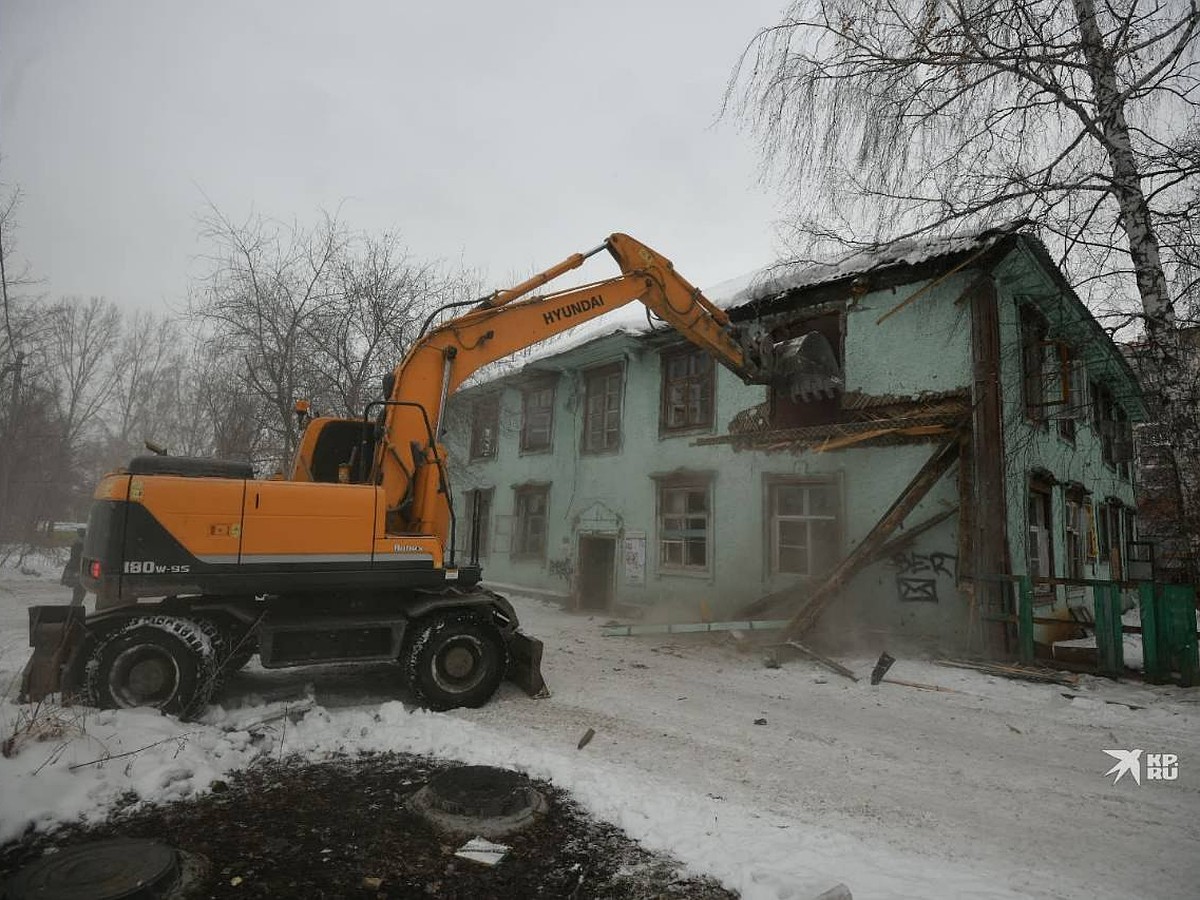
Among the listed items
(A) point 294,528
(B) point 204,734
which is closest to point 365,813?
(B) point 204,734

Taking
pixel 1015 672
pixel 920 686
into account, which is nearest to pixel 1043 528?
pixel 1015 672

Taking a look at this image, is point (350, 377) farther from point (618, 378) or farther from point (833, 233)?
point (833, 233)

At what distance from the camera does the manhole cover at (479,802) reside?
3527 mm

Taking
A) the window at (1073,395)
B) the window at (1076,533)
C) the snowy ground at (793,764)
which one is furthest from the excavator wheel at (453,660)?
the window at (1076,533)

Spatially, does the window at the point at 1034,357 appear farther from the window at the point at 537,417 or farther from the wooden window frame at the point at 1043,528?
the window at the point at 537,417

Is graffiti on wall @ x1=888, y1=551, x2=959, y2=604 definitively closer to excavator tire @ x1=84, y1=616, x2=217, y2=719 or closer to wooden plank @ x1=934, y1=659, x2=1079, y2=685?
wooden plank @ x1=934, y1=659, x2=1079, y2=685

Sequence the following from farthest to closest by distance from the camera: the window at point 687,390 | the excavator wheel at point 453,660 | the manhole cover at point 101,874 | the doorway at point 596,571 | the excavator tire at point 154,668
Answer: the doorway at point 596,571, the window at point 687,390, the excavator wheel at point 453,660, the excavator tire at point 154,668, the manhole cover at point 101,874

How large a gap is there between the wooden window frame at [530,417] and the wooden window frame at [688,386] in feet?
13.2

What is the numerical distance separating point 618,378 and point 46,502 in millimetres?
24926

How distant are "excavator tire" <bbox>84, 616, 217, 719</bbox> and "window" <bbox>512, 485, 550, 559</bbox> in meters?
11.5

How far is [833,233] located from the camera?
7.03 meters

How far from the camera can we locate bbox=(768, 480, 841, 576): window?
10.8 meters

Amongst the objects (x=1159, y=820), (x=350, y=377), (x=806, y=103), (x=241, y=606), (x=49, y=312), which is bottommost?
(x=1159, y=820)

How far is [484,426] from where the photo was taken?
63.9ft
